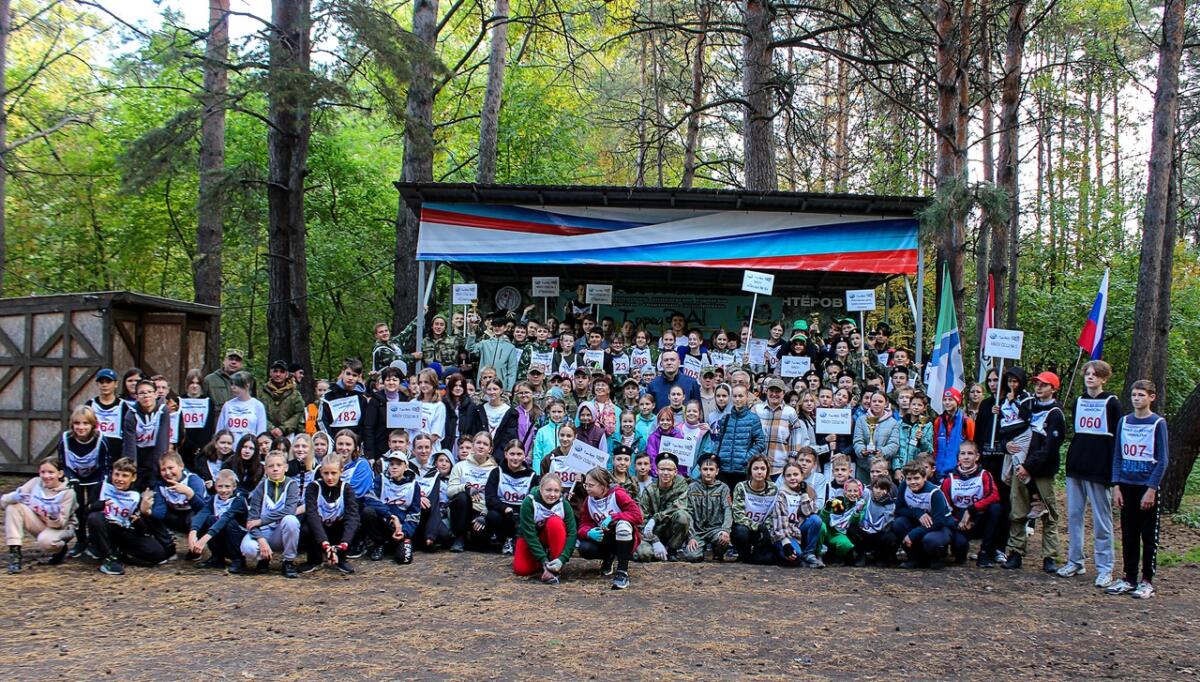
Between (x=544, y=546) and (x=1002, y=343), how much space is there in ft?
17.1

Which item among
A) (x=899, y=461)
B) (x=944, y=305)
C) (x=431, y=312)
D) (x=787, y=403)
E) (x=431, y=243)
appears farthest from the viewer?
(x=431, y=312)

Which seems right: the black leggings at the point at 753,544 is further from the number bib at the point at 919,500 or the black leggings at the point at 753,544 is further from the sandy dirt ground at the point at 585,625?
the number bib at the point at 919,500

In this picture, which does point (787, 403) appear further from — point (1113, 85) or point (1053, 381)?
point (1113, 85)

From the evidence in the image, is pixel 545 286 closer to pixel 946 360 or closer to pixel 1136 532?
pixel 946 360

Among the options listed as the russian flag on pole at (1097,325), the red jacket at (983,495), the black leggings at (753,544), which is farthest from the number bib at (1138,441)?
the black leggings at (753,544)

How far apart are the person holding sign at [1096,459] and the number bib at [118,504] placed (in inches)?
309

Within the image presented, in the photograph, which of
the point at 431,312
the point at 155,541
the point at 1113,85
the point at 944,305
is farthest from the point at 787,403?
the point at 1113,85

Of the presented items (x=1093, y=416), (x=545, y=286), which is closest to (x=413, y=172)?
(x=545, y=286)

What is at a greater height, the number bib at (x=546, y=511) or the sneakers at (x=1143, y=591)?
the number bib at (x=546, y=511)

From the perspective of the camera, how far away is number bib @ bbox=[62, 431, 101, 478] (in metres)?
7.76

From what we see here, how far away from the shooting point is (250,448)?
7.91 m

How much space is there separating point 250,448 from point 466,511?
6.57ft

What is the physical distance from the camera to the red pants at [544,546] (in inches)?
287

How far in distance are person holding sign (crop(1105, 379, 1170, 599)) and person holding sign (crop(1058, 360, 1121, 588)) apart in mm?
122
